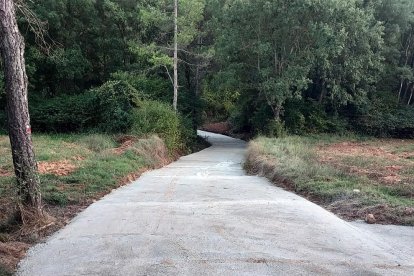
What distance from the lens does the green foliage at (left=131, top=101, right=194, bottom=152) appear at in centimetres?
2273

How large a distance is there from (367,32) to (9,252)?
26084 millimetres

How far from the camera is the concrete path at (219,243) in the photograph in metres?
4.97

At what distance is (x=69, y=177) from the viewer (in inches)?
435

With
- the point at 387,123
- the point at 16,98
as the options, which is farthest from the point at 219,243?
the point at 387,123

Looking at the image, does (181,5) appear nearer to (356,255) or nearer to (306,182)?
(306,182)

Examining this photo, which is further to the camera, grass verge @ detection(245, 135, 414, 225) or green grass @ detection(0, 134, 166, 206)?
green grass @ detection(0, 134, 166, 206)

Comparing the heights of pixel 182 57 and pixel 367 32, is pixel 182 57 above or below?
below

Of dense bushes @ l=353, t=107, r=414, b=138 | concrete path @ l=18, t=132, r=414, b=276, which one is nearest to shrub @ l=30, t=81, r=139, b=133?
concrete path @ l=18, t=132, r=414, b=276

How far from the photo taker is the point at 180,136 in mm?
26062

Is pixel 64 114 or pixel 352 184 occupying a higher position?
pixel 352 184

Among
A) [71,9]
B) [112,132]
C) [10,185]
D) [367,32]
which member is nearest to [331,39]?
[367,32]

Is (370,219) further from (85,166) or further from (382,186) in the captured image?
(85,166)

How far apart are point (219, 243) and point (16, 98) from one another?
150 inches

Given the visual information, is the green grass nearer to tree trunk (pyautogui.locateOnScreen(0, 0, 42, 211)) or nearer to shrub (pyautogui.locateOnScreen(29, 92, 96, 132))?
tree trunk (pyautogui.locateOnScreen(0, 0, 42, 211))
